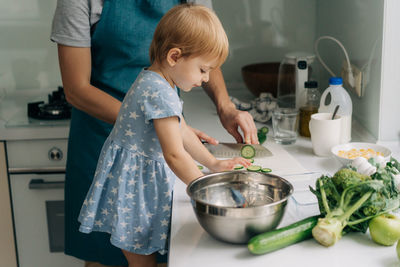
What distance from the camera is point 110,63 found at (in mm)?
1615

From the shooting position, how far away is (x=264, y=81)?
2.09 metres

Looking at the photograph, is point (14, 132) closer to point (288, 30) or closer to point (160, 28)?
point (160, 28)

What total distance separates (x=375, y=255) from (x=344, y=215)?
0.09 meters

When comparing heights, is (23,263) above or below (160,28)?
below

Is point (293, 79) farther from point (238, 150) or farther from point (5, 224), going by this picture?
point (5, 224)

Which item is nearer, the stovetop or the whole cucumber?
the whole cucumber

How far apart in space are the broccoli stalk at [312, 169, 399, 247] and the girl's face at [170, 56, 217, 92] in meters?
0.37

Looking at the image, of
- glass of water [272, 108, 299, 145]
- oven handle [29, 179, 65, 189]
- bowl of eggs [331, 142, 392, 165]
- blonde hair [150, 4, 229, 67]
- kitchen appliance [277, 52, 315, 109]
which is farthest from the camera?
oven handle [29, 179, 65, 189]

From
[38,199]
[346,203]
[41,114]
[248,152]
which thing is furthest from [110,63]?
[346,203]

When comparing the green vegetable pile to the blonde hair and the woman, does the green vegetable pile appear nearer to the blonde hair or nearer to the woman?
the blonde hair

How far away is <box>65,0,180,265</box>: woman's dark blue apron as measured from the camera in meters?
1.57

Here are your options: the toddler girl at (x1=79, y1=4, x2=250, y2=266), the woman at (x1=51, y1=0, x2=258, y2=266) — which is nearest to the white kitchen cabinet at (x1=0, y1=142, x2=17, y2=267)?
the woman at (x1=51, y1=0, x2=258, y2=266)

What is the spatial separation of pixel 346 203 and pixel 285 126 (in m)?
0.70

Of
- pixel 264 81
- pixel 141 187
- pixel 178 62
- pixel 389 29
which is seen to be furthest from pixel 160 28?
pixel 264 81
